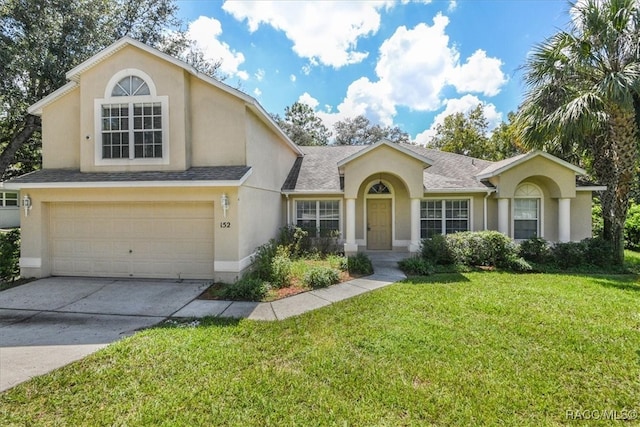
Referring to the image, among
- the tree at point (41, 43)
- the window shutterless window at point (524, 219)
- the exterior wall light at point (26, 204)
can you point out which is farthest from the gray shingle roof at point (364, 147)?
the tree at point (41, 43)

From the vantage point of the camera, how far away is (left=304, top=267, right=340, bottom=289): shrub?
8.75 metres

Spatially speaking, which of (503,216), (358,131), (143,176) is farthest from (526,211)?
(358,131)

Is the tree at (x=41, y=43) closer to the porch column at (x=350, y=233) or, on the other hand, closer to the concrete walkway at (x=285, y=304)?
the concrete walkway at (x=285, y=304)

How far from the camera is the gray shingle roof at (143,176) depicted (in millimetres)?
8664

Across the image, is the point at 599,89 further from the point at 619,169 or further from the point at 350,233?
the point at 350,233

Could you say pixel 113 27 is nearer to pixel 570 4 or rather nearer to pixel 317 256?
pixel 317 256

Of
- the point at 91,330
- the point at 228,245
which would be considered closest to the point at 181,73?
the point at 228,245

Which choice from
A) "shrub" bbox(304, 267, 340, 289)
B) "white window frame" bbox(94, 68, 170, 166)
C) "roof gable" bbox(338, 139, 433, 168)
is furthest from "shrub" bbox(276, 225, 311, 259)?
"white window frame" bbox(94, 68, 170, 166)

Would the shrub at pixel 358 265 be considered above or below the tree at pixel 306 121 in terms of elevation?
below

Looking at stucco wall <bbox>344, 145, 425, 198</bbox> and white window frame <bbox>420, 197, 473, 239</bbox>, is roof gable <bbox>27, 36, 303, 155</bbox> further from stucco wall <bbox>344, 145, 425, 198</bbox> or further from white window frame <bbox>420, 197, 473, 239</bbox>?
white window frame <bbox>420, 197, 473, 239</bbox>

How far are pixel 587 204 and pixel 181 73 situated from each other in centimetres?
1760

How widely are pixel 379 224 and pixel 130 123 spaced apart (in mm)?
10875

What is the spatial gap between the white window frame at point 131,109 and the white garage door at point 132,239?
1.41m

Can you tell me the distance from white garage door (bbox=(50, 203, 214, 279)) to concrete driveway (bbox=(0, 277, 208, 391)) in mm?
442
